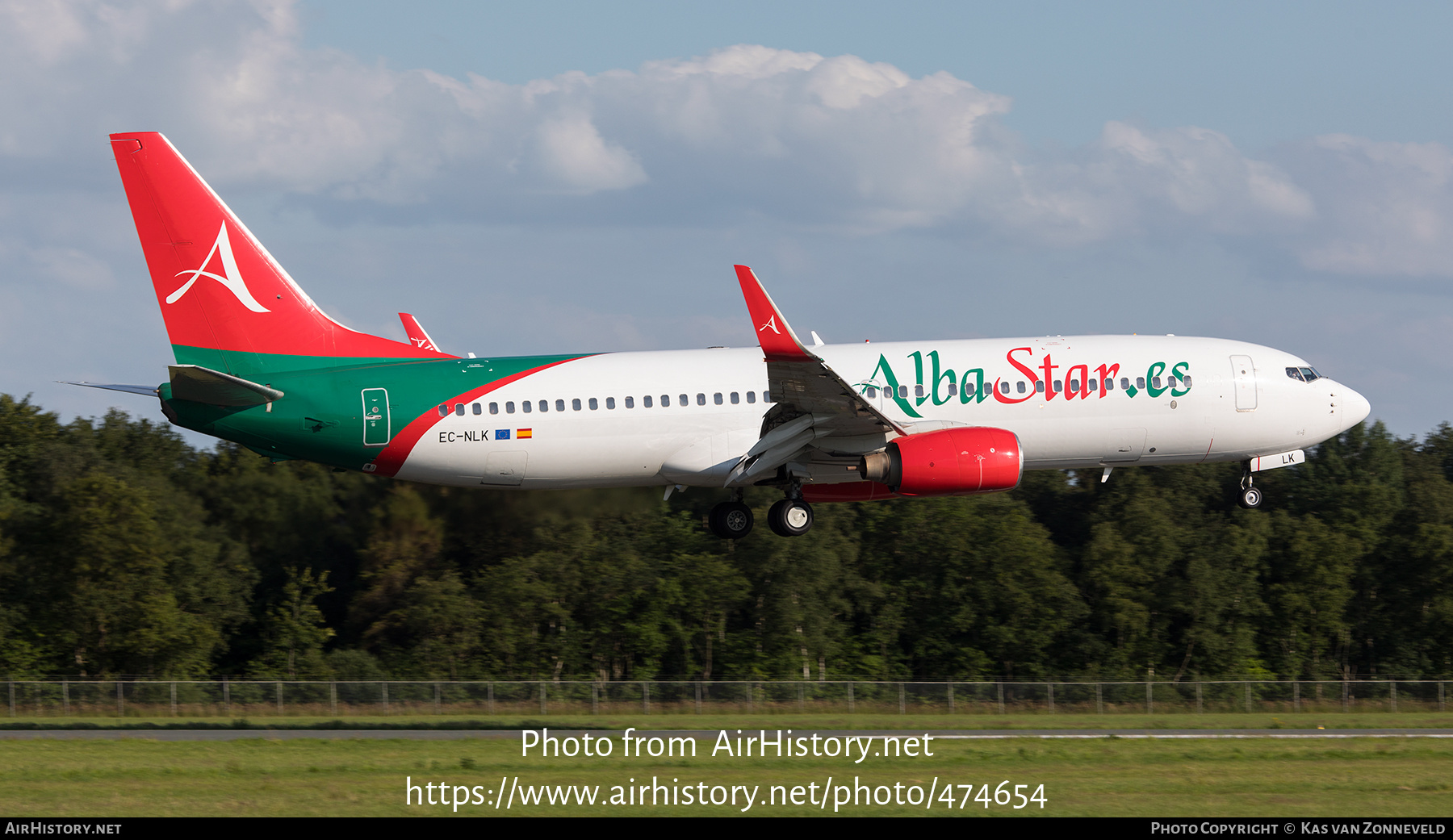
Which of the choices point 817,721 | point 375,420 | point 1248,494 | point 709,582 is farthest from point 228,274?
point 709,582

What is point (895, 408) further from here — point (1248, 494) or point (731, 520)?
point (1248, 494)

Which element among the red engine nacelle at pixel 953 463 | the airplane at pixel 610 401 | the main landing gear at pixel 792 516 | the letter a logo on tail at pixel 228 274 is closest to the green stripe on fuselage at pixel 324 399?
the airplane at pixel 610 401

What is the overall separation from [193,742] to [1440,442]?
303ft

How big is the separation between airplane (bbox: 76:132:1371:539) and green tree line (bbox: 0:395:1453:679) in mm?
16383

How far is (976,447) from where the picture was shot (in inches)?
1342

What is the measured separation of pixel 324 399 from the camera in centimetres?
3434

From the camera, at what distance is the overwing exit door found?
34.4 meters

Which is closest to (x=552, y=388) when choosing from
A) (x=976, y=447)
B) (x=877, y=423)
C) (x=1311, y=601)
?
(x=877, y=423)

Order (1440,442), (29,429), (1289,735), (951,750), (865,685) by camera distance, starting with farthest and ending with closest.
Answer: (1440,442), (29,429), (865,685), (1289,735), (951,750)

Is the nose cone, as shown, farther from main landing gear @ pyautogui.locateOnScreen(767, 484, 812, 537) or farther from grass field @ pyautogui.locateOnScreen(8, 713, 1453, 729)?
main landing gear @ pyautogui.locateOnScreen(767, 484, 812, 537)

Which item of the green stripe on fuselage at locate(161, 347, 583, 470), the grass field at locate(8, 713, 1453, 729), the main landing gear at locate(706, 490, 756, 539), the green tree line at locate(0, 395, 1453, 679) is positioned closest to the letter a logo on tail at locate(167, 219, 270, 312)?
the green stripe on fuselage at locate(161, 347, 583, 470)

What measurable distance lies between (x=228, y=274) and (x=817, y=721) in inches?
861

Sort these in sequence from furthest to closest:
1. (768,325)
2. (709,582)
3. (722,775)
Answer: (709,582), (768,325), (722,775)
